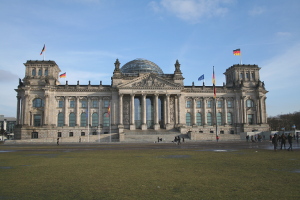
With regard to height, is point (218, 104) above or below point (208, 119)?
above

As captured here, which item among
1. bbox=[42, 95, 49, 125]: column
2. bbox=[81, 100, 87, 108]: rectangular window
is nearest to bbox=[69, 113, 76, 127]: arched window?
bbox=[81, 100, 87, 108]: rectangular window

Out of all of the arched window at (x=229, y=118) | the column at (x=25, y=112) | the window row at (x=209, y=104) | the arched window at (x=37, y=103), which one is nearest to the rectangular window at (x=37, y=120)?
the column at (x=25, y=112)

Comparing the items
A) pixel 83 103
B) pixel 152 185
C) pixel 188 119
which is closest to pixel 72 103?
pixel 83 103

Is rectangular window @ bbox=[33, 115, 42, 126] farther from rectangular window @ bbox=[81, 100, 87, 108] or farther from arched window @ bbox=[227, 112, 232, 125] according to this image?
arched window @ bbox=[227, 112, 232, 125]

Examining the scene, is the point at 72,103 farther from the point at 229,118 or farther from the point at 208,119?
the point at 229,118

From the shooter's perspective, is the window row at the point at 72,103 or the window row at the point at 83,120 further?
the window row at the point at 83,120

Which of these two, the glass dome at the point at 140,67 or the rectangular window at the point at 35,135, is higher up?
the glass dome at the point at 140,67

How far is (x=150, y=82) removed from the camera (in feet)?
296

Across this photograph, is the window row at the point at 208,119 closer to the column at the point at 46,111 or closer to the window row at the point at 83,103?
the window row at the point at 83,103

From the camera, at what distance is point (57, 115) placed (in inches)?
3578

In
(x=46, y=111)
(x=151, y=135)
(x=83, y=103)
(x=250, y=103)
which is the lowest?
(x=151, y=135)

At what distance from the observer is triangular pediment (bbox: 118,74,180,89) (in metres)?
89.4

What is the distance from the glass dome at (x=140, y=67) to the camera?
104938mm

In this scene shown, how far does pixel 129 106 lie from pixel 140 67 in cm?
1985
